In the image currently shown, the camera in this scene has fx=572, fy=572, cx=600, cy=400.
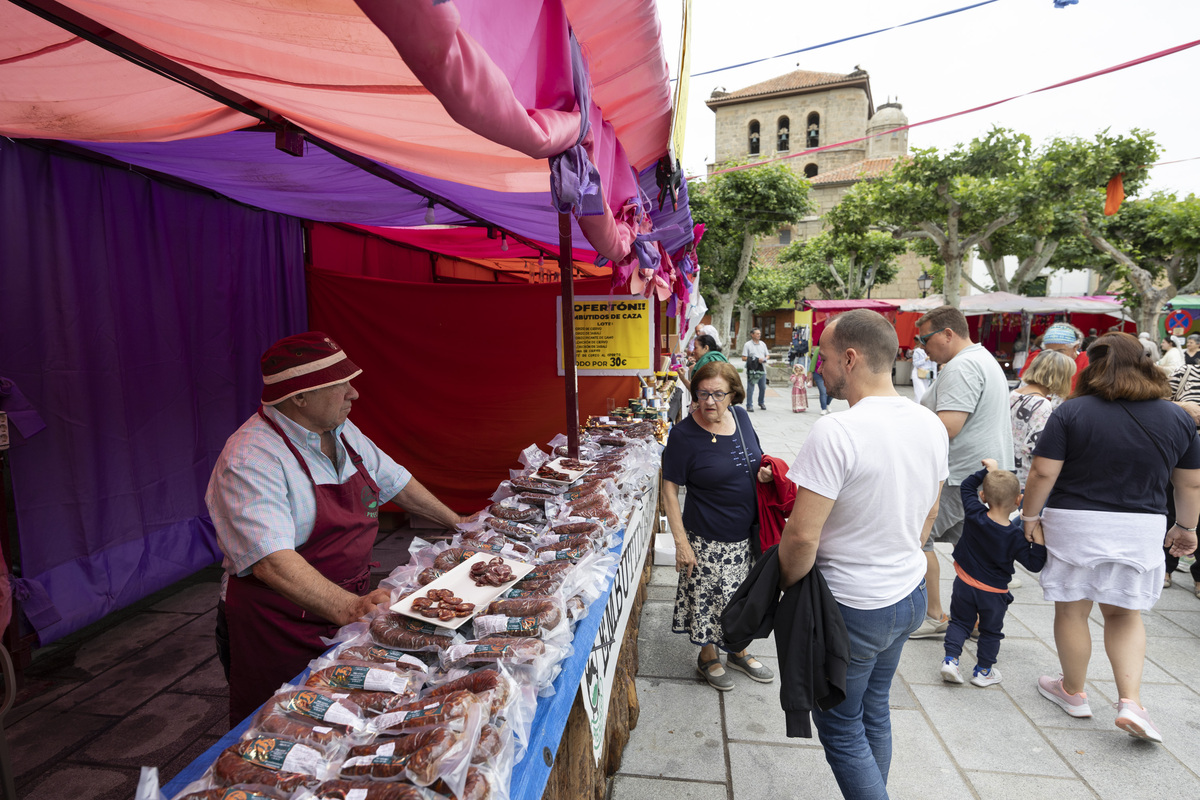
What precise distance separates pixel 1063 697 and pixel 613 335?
145 inches

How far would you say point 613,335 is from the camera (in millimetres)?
4844

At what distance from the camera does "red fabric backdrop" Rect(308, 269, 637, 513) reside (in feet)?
18.2

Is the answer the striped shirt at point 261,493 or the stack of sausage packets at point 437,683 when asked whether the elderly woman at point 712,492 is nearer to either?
the stack of sausage packets at point 437,683

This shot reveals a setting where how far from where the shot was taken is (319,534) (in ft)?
6.72

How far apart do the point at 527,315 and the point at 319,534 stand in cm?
373

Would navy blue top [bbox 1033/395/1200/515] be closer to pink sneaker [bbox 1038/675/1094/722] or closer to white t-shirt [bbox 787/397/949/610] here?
pink sneaker [bbox 1038/675/1094/722]

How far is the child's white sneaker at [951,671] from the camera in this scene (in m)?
3.35

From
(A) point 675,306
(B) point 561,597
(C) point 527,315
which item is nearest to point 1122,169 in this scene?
(A) point 675,306

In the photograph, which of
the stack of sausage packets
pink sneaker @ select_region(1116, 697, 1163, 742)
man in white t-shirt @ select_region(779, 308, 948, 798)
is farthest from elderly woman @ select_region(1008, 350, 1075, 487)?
the stack of sausage packets

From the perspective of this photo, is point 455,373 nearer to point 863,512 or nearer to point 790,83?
point 863,512

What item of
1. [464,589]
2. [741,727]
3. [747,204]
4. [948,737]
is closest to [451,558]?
[464,589]

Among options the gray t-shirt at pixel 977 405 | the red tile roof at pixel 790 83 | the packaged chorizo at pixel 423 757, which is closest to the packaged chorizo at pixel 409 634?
the packaged chorizo at pixel 423 757

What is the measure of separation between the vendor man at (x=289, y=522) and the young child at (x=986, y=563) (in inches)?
124

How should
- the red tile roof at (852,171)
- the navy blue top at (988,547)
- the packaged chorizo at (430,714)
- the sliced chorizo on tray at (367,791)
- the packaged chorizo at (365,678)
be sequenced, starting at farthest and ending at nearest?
the red tile roof at (852,171) → the navy blue top at (988,547) → the packaged chorizo at (365,678) → the packaged chorizo at (430,714) → the sliced chorizo on tray at (367,791)
